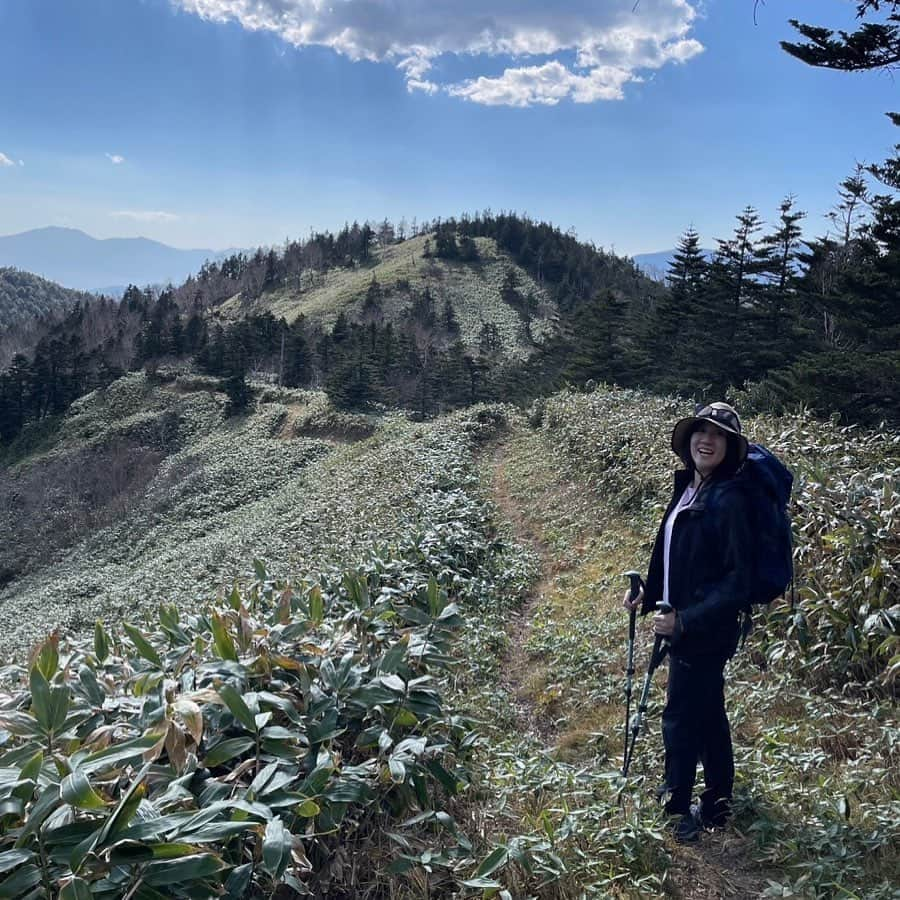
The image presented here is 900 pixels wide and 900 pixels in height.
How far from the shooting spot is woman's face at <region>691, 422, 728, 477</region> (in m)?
2.97

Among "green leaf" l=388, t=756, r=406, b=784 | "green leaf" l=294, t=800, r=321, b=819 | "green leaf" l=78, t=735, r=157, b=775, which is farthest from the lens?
"green leaf" l=388, t=756, r=406, b=784

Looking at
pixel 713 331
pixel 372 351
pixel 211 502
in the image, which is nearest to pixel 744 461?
pixel 713 331

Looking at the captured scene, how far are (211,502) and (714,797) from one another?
27.4 m

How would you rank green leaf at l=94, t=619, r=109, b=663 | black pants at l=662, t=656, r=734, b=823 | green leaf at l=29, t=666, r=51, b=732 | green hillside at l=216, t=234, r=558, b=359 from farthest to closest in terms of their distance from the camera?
green hillside at l=216, t=234, r=558, b=359, green leaf at l=94, t=619, r=109, b=663, black pants at l=662, t=656, r=734, b=823, green leaf at l=29, t=666, r=51, b=732

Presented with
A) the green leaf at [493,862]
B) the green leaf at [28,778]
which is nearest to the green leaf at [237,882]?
the green leaf at [28,778]

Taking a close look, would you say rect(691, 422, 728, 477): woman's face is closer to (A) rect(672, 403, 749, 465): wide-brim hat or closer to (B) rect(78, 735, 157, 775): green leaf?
(A) rect(672, 403, 749, 465): wide-brim hat

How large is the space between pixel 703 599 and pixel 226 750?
83.6 inches

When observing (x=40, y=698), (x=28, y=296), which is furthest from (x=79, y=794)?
(x=28, y=296)

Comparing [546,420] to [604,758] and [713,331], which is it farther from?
[604,758]

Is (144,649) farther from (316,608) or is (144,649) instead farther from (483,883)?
(483,883)

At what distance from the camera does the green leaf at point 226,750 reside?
2.25 m

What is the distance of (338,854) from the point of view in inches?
94.4

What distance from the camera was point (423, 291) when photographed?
3147 inches

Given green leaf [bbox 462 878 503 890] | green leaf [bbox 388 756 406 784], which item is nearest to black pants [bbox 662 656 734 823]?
green leaf [bbox 462 878 503 890]
